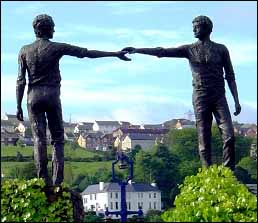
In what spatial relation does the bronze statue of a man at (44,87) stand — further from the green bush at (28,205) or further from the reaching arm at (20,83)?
the green bush at (28,205)

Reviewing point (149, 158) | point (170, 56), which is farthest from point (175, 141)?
point (170, 56)

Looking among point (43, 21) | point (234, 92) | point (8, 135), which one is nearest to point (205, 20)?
point (234, 92)

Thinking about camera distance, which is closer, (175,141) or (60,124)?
(60,124)

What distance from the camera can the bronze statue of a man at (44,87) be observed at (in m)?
18.5

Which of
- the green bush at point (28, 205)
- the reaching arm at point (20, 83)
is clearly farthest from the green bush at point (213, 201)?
the reaching arm at point (20, 83)

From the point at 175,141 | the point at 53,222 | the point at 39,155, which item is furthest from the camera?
the point at 175,141

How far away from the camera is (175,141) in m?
126

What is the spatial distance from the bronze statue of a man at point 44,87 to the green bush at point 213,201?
10.1 ft

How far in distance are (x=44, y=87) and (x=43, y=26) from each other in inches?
39.6

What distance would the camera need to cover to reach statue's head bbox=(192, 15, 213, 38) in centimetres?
1928

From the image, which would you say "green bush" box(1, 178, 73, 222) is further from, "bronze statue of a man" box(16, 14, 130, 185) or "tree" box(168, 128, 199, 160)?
"tree" box(168, 128, 199, 160)

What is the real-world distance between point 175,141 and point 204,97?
10700 centimetres

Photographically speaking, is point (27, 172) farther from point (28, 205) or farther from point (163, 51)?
point (28, 205)

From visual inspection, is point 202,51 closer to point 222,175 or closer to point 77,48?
point 77,48
